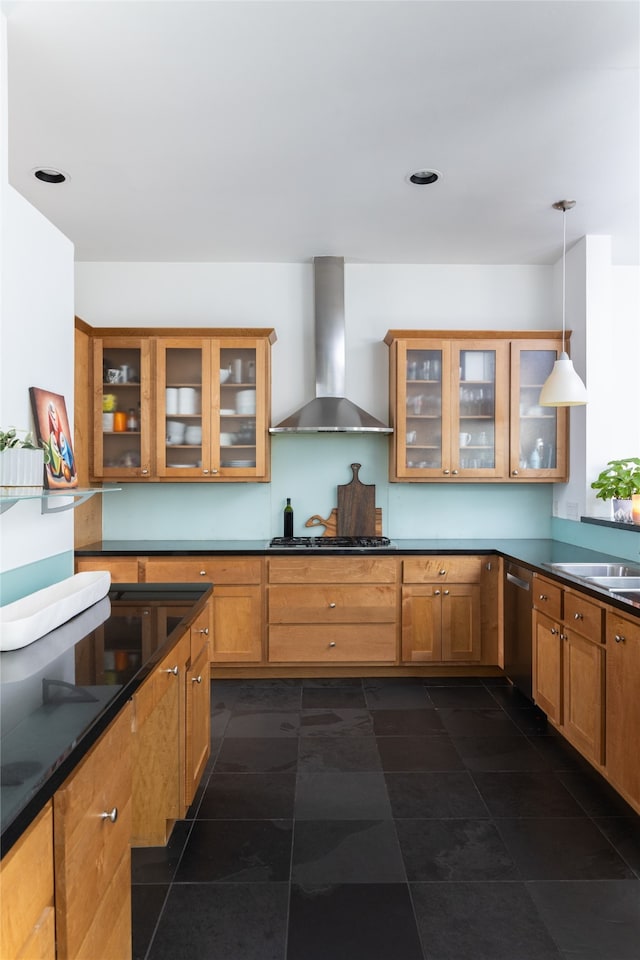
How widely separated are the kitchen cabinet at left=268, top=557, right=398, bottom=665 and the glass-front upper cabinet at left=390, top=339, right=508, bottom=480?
76 cm

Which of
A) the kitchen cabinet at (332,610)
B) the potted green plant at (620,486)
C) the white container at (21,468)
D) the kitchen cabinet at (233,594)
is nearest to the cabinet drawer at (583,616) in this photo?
the potted green plant at (620,486)

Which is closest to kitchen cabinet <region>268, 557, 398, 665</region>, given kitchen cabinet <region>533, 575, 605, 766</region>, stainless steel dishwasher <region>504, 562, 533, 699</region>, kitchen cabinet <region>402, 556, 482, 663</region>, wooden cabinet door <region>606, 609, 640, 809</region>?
kitchen cabinet <region>402, 556, 482, 663</region>

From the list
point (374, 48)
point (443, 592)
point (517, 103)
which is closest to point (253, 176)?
point (374, 48)

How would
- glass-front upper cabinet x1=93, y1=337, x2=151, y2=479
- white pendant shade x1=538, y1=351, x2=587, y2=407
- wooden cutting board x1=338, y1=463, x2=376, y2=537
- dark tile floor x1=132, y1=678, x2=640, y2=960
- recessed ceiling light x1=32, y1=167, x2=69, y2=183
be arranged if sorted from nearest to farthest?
dark tile floor x1=132, y1=678, x2=640, y2=960 → recessed ceiling light x1=32, y1=167, x2=69, y2=183 → white pendant shade x1=538, y1=351, x2=587, y2=407 → glass-front upper cabinet x1=93, y1=337, x2=151, y2=479 → wooden cutting board x1=338, y1=463, x2=376, y2=537

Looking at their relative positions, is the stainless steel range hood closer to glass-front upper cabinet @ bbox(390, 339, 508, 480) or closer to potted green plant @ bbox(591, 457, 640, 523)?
glass-front upper cabinet @ bbox(390, 339, 508, 480)

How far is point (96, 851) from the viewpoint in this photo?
47.4 inches

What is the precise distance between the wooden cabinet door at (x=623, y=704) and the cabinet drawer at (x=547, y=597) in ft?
1.56

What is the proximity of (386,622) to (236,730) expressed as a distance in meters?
1.20

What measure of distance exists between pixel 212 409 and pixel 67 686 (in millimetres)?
2848

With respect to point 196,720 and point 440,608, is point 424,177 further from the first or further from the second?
point 196,720

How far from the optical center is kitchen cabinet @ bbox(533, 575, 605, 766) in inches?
98.3

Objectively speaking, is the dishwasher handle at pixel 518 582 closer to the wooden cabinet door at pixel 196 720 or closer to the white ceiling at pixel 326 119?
the wooden cabinet door at pixel 196 720

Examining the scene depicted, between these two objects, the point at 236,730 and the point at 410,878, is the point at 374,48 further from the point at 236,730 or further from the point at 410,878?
the point at 236,730

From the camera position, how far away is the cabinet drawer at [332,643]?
3.86 metres
